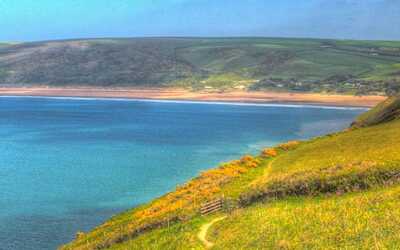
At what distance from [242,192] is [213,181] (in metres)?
8.46

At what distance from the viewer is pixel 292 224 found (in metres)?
24.3

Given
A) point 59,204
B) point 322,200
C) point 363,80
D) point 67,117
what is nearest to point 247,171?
point 322,200

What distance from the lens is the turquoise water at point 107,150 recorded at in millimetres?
49906

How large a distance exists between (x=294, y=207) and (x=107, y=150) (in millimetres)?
67227

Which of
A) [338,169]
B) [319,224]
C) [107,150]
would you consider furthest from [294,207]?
[107,150]

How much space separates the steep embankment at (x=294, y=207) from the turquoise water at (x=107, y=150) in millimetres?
11172

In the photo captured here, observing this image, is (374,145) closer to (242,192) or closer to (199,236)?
(242,192)

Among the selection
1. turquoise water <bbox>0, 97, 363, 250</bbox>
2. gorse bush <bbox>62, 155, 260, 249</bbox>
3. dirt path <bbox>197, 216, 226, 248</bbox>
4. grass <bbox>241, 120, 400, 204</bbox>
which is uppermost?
grass <bbox>241, 120, 400, 204</bbox>

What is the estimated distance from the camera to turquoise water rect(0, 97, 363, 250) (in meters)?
49.9

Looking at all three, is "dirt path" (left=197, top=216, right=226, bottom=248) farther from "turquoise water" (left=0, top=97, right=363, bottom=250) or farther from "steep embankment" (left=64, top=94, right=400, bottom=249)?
"turquoise water" (left=0, top=97, right=363, bottom=250)

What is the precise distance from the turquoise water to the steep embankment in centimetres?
1117

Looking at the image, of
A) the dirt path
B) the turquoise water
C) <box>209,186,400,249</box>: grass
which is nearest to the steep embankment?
<box>209,186,400,249</box>: grass

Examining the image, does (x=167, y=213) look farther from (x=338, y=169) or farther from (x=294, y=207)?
(x=338, y=169)

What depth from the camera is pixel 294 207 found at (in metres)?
28.2
